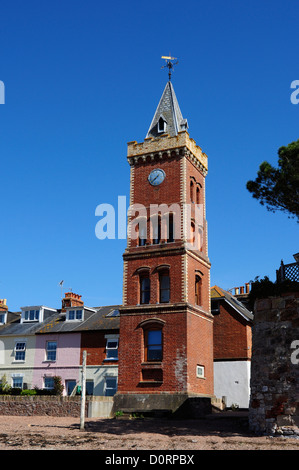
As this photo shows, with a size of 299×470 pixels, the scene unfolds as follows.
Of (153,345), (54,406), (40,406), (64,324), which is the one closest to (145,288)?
(153,345)

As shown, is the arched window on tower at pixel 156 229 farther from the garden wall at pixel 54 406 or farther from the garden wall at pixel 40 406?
the garden wall at pixel 40 406

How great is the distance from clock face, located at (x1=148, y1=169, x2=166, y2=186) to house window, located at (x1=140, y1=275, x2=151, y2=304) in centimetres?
665

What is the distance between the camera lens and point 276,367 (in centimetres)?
1948

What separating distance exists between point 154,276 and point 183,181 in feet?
22.2

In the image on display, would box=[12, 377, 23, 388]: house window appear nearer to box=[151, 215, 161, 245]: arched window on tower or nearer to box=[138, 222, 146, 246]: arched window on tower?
box=[138, 222, 146, 246]: arched window on tower

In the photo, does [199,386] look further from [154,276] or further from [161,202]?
[161,202]

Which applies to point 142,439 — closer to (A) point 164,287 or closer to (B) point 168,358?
(B) point 168,358

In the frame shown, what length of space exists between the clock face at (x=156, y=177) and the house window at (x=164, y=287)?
21.3 ft

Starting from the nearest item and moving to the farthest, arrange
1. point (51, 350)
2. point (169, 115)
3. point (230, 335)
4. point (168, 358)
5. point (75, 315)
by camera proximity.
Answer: point (168, 358) < point (169, 115) < point (230, 335) < point (51, 350) < point (75, 315)

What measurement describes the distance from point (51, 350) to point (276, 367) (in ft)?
87.3

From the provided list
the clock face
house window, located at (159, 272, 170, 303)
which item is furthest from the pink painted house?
the clock face

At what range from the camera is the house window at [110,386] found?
127ft

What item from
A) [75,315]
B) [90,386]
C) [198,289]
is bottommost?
[90,386]
